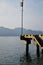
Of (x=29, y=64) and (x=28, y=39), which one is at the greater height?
(x=28, y=39)

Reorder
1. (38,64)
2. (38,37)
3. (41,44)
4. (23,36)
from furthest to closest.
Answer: (23,36) < (38,37) < (41,44) < (38,64)

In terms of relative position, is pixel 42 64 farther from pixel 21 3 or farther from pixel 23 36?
pixel 21 3

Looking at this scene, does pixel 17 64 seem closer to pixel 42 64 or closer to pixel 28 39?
pixel 42 64

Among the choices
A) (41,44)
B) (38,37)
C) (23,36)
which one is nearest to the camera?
(41,44)

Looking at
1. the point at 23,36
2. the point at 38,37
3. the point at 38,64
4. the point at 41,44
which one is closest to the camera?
the point at 38,64

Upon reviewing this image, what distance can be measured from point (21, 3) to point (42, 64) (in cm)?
1051

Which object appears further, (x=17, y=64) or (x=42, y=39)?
(x=42, y=39)

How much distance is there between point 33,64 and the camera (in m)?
30.8

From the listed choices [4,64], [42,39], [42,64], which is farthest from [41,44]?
[4,64]

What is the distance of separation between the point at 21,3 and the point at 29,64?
10.1 meters

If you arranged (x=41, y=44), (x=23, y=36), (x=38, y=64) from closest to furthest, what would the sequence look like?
(x=38, y=64) < (x=41, y=44) < (x=23, y=36)

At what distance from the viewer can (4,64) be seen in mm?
31188

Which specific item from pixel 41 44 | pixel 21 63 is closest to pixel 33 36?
pixel 41 44

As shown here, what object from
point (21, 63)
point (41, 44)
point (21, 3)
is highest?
point (21, 3)
